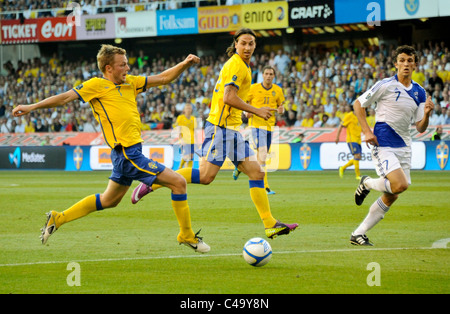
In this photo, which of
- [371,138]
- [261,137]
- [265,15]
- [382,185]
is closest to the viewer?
[371,138]

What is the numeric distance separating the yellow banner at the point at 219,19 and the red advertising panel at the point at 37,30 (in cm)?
750

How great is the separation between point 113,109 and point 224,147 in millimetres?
1642

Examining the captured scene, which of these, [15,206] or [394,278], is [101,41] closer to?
[15,206]

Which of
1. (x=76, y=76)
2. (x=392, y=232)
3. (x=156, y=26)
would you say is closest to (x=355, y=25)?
(x=156, y=26)

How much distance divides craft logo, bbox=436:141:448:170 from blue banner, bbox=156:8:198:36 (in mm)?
15789

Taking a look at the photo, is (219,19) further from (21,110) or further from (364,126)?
(21,110)

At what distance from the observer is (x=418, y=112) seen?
28.3ft

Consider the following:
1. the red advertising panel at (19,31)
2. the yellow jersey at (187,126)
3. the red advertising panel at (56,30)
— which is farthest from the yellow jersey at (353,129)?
the red advertising panel at (19,31)

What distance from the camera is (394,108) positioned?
8.52 metres

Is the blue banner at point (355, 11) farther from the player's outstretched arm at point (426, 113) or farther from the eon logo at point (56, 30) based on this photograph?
the player's outstretched arm at point (426, 113)

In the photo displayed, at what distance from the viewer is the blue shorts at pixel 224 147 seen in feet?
28.6

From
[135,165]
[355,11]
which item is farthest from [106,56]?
[355,11]

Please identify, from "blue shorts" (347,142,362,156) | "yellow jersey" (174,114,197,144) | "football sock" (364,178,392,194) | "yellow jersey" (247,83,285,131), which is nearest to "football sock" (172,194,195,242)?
"football sock" (364,178,392,194)

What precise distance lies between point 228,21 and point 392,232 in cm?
2593
